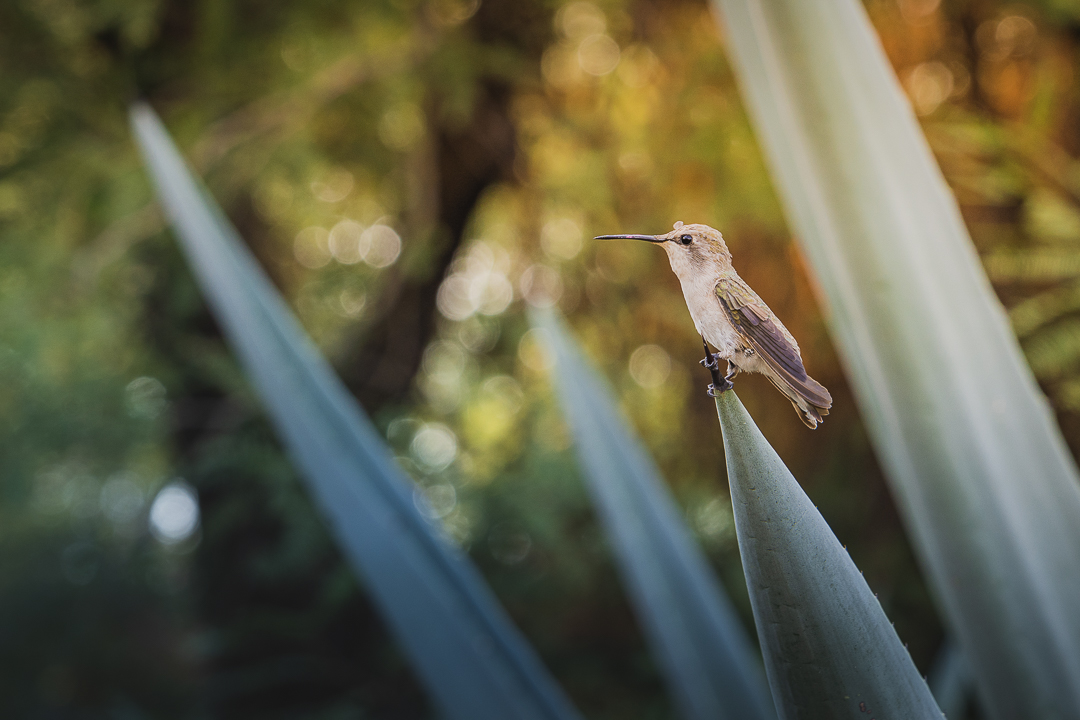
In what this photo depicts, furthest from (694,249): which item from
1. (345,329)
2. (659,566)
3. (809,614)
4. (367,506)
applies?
(345,329)

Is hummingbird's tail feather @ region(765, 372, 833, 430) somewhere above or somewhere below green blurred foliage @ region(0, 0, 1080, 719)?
below

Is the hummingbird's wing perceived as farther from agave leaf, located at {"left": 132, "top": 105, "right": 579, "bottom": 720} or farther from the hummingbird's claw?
agave leaf, located at {"left": 132, "top": 105, "right": 579, "bottom": 720}

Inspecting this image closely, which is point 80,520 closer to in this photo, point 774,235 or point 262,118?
point 262,118

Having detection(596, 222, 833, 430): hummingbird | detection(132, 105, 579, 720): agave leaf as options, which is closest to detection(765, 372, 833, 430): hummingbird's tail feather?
detection(596, 222, 833, 430): hummingbird

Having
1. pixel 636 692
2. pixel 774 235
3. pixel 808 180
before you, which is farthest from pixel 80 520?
pixel 808 180

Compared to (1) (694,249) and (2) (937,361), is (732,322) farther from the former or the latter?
(2) (937,361)

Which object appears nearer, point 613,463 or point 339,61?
point 613,463

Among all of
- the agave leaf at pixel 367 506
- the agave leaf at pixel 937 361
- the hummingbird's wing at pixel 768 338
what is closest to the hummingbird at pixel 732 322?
the hummingbird's wing at pixel 768 338
